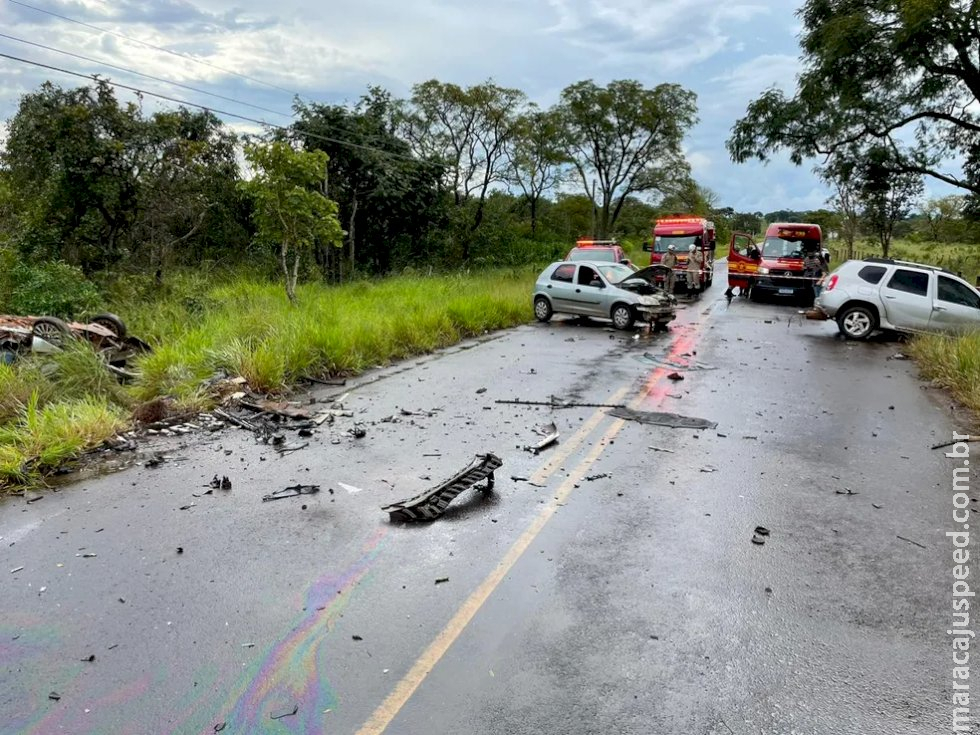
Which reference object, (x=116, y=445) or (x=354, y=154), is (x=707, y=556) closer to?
(x=116, y=445)

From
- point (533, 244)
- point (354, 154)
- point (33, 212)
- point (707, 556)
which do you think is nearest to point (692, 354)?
point (707, 556)

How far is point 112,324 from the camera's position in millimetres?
10305

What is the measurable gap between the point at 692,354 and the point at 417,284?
10415 millimetres

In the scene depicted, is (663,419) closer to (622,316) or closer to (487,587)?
(487,587)

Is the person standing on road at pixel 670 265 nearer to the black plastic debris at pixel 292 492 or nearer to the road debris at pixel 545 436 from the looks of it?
the road debris at pixel 545 436

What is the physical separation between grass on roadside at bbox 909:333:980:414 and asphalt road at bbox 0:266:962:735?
172cm

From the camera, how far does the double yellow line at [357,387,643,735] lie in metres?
2.87

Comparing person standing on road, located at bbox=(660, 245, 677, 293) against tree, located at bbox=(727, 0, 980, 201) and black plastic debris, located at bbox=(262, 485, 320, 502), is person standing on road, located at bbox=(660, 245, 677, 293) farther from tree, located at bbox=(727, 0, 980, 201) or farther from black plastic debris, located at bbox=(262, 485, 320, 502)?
black plastic debris, located at bbox=(262, 485, 320, 502)

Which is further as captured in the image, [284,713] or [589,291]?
[589,291]

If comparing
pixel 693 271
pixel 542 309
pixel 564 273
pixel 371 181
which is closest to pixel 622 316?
pixel 564 273

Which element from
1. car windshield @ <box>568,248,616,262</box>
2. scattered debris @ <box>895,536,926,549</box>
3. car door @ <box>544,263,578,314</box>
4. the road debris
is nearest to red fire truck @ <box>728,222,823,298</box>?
car windshield @ <box>568,248,616,262</box>

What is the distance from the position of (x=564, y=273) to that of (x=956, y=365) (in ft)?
30.8

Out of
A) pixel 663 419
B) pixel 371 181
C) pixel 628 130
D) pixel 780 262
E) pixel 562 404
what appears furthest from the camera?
pixel 628 130

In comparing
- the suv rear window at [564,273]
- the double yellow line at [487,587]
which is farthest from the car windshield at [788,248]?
the double yellow line at [487,587]
